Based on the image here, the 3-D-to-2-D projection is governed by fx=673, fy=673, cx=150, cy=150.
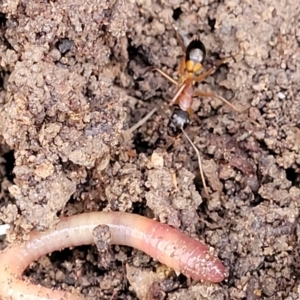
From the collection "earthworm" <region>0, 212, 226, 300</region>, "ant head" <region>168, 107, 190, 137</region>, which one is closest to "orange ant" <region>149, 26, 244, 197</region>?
"ant head" <region>168, 107, 190, 137</region>

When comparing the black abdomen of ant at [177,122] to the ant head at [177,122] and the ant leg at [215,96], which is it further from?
the ant leg at [215,96]

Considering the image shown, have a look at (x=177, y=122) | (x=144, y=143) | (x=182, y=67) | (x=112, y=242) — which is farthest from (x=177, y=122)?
(x=112, y=242)

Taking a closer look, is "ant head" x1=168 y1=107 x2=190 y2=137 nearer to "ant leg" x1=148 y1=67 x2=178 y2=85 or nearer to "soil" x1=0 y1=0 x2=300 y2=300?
"soil" x1=0 y1=0 x2=300 y2=300

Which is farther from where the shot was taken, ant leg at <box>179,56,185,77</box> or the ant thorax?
ant leg at <box>179,56,185,77</box>

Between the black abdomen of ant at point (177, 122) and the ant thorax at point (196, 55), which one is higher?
the ant thorax at point (196, 55)

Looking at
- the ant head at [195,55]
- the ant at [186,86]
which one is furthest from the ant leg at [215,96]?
the ant head at [195,55]

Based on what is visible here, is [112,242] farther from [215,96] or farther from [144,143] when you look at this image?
[215,96]

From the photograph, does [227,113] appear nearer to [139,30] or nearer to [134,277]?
[139,30]
